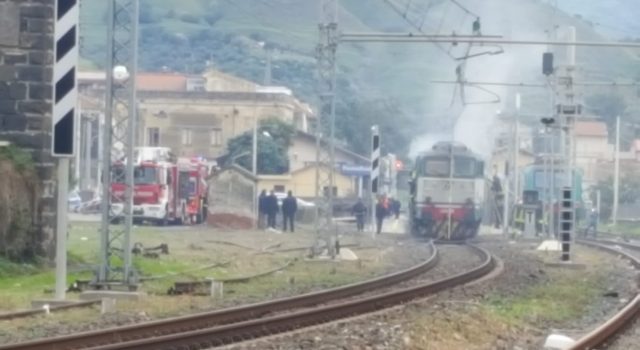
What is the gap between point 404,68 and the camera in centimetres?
15938

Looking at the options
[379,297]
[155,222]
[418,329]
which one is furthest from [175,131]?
[418,329]

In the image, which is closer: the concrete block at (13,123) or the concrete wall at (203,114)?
the concrete block at (13,123)

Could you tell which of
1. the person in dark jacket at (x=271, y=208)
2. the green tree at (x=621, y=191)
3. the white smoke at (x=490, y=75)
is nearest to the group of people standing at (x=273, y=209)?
the person in dark jacket at (x=271, y=208)

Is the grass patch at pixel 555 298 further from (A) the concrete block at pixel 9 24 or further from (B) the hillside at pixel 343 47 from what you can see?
(B) the hillside at pixel 343 47

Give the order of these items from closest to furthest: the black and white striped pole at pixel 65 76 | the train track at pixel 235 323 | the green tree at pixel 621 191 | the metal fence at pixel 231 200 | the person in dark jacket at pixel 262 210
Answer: the train track at pixel 235 323 → the black and white striped pole at pixel 65 76 → the metal fence at pixel 231 200 → the person in dark jacket at pixel 262 210 → the green tree at pixel 621 191

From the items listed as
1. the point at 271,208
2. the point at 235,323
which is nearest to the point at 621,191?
the point at 271,208

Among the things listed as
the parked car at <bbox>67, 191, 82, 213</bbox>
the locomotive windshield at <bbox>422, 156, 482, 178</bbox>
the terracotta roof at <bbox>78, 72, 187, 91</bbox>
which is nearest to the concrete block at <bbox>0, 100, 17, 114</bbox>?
the locomotive windshield at <bbox>422, 156, 482, 178</bbox>

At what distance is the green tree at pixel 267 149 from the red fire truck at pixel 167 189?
17.3 m

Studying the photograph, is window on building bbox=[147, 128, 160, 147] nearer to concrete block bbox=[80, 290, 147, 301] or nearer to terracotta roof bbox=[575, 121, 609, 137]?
terracotta roof bbox=[575, 121, 609, 137]

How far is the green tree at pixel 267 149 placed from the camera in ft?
279

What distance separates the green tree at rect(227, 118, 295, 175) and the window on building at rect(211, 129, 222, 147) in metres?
9.16

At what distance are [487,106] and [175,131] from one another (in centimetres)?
2343

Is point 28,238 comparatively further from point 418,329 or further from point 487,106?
point 487,106

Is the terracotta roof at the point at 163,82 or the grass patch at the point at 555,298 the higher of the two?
the terracotta roof at the point at 163,82
